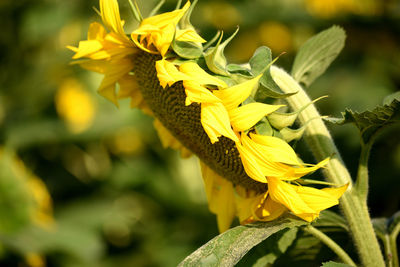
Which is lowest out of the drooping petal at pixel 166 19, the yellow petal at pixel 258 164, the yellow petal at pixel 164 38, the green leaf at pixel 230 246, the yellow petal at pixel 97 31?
the green leaf at pixel 230 246

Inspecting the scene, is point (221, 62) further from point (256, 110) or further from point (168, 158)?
point (168, 158)

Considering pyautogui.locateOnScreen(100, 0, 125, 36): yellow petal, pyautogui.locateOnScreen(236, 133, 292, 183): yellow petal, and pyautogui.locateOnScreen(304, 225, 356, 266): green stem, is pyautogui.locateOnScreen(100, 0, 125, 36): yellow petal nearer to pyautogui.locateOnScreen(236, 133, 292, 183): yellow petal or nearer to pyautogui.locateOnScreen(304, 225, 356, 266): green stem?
pyautogui.locateOnScreen(236, 133, 292, 183): yellow petal

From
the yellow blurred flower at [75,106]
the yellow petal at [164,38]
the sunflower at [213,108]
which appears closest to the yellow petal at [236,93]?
the sunflower at [213,108]

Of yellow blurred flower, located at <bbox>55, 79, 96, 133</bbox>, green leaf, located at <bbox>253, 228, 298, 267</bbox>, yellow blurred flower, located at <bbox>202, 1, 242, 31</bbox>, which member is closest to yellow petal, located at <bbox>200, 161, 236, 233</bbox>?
green leaf, located at <bbox>253, 228, 298, 267</bbox>

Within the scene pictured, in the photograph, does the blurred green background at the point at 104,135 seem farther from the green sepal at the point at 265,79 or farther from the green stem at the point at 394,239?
the green sepal at the point at 265,79

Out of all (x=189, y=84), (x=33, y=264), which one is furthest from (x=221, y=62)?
(x=33, y=264)
